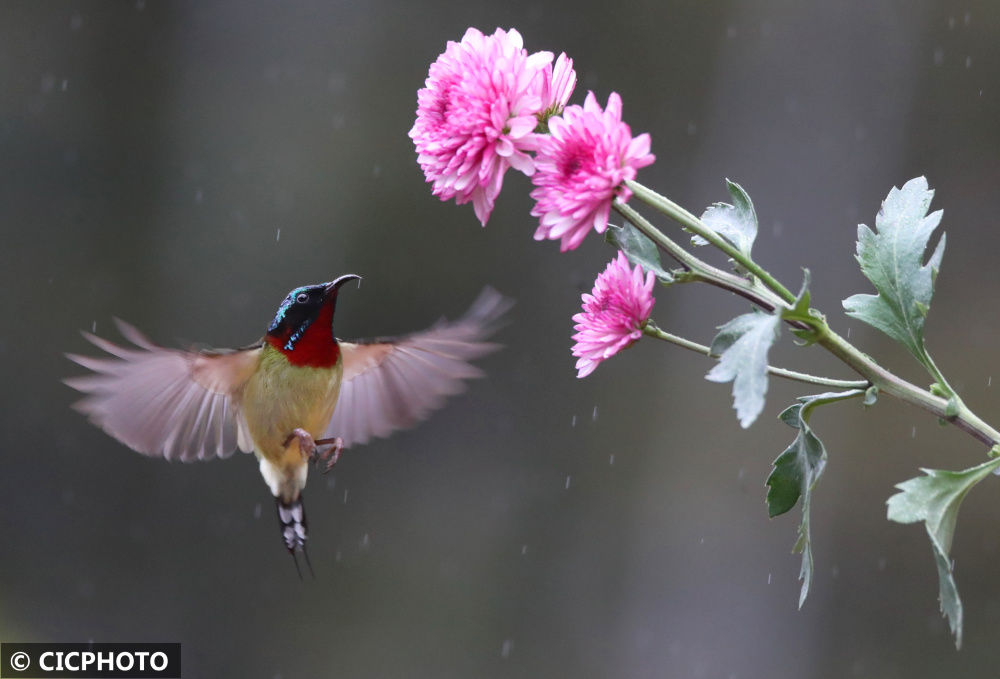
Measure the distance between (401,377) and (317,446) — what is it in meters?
0.23

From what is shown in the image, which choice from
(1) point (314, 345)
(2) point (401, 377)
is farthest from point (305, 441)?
(2) point (401, 377)

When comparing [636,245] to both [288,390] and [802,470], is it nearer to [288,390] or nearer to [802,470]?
[802,470]

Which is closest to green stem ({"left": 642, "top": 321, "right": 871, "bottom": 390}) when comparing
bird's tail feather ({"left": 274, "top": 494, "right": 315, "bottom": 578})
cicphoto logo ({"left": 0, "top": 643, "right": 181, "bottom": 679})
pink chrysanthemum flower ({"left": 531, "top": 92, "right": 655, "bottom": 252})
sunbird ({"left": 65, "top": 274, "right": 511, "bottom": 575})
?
pink chrysanthemum flower ({"left": 531, "top": 92, "right": 655, "bottom": 252})

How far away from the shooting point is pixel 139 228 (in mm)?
4328

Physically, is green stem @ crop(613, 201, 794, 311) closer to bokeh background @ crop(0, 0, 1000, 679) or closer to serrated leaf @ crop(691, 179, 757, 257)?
serrated leaf @ crop(691, 179, 757, 257)

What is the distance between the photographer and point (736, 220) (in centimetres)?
96

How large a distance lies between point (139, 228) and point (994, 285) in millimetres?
3220

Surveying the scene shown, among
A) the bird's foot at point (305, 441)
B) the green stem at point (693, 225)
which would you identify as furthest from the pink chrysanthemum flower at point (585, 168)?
the bird's foot at point (305, 441)

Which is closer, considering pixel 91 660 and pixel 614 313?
pixel 614 313

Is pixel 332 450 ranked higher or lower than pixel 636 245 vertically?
lower

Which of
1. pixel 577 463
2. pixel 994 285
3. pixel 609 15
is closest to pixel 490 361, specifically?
pixel 577 463

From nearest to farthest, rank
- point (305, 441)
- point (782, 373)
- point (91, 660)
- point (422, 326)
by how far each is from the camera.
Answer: point (782, 373) < point (305, 441) < point (91, 660) < point (422, 326)

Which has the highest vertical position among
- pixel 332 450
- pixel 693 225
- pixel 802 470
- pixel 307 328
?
pixel 693 225

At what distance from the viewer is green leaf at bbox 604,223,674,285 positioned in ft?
3.02
